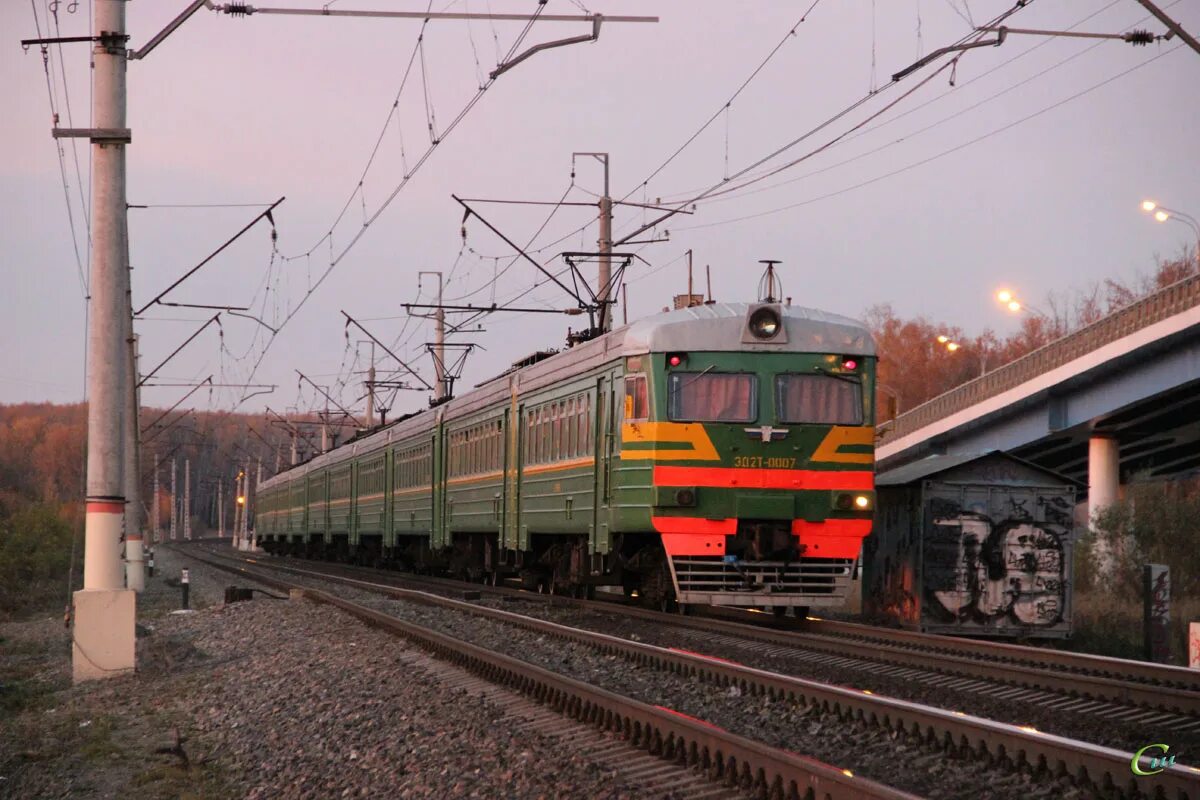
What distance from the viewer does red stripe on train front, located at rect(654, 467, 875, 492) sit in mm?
14914

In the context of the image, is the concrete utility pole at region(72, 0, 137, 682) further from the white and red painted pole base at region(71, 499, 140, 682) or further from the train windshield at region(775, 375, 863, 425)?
the train windshield at region(775, 375, 863, 425)

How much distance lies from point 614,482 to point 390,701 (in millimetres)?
6054

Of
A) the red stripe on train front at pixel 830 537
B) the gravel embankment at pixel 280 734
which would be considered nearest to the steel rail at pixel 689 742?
the gravel embankment at pixel 280 734

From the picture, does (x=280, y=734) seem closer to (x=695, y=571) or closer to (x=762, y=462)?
(x=695, y=571)

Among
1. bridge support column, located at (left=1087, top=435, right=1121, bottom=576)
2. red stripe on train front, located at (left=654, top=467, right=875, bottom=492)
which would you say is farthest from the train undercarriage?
bridge support column, located at (left=1087, top=435, right=1121, bottom=576)

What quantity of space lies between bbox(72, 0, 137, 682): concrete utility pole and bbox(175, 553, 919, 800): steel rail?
3.64 meters

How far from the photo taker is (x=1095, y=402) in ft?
113

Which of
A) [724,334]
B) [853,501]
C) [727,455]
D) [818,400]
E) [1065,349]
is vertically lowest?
[853,501]

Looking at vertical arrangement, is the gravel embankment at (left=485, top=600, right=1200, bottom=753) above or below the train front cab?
below

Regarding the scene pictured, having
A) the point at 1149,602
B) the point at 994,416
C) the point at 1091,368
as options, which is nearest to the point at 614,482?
the point at 1149,602

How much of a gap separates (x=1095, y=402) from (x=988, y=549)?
19759 mm

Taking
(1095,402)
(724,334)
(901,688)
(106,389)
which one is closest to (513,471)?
(724,334)

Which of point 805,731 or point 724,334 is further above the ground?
point 724,334

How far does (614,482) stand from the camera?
52.6ft
